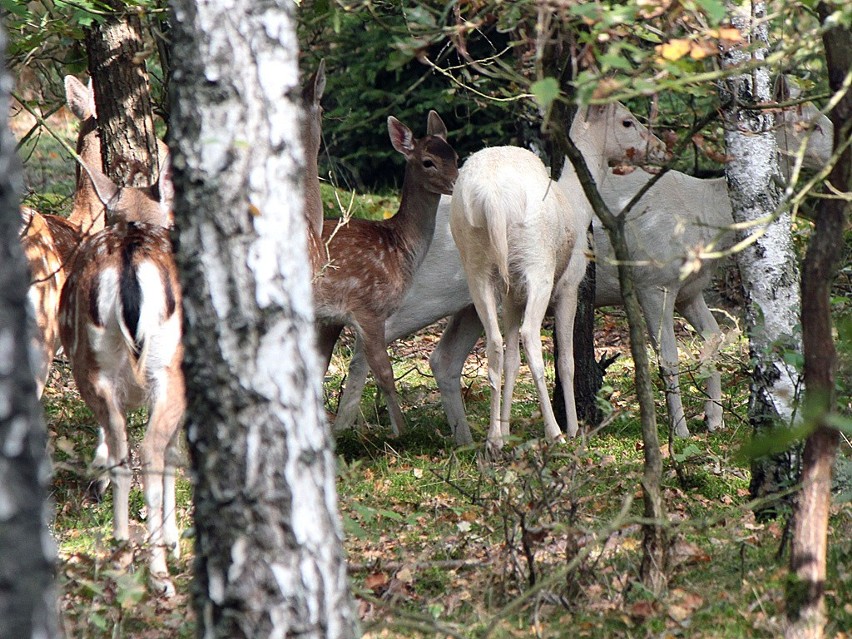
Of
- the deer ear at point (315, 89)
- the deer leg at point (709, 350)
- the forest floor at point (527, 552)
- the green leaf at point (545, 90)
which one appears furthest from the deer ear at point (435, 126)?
the green leaf at point (545, 90)

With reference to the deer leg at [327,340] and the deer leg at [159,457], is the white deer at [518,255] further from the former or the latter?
the deer leg at [159,457]

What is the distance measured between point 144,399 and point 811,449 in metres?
3.14

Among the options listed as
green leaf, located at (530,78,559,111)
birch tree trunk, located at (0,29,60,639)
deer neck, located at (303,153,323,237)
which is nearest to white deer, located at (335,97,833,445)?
deer neck, located at (303,153,323,237)

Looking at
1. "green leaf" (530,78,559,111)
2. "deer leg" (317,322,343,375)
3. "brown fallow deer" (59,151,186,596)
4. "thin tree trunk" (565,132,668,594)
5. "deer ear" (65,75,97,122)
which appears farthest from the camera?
"deer leg" (317,322,343,375)

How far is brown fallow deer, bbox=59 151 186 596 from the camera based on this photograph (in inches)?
193

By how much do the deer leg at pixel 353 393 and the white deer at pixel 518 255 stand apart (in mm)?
1185

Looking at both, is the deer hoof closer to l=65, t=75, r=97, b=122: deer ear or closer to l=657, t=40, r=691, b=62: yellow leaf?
l=657, t=40, r=691, b=62: yellow leaf

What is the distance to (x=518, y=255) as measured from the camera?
6898 millimetres

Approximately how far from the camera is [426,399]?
9055 mm

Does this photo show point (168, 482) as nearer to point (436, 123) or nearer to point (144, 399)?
point (144, 399)

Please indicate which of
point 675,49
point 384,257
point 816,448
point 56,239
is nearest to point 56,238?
point 56,239

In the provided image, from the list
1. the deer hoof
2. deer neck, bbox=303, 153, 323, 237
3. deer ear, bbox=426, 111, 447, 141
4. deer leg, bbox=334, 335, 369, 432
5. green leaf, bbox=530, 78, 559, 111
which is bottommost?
the deer hoof

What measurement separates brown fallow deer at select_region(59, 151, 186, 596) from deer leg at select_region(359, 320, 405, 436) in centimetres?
261

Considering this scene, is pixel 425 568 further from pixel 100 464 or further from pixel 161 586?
pixel 100 464
